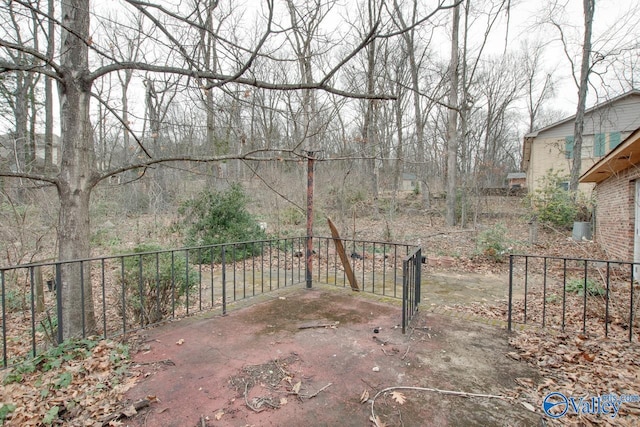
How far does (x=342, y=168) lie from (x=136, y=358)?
1004 centimetres

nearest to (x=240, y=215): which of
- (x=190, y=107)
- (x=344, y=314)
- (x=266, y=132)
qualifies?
(x=266, y=132)

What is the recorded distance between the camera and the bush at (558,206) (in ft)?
39.0

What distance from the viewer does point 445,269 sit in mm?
7914

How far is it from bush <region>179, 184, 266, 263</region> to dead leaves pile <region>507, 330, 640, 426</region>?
6.52m

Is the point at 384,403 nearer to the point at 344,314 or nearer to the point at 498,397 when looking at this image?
the point at 498,397

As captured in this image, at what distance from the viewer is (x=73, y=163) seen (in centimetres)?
351

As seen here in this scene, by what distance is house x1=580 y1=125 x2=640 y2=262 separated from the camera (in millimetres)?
6324

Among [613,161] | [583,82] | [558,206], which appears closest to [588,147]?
[583,82]

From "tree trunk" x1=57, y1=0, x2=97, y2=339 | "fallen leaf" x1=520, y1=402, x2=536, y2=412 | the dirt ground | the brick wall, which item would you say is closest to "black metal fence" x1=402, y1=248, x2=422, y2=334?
the dirt ground

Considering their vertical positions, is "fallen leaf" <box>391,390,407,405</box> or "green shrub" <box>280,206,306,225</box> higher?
"green shrub" <box>280,206,306,225</box>

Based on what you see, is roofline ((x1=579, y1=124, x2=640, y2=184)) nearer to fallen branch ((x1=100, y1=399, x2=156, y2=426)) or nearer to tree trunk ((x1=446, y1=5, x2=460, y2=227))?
tree trunk ((x1=446, y1=5, x2=460, y2=227))

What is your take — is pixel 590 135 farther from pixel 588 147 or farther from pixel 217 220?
pixel 217 220

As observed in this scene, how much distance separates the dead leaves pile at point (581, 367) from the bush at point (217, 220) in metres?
6.52

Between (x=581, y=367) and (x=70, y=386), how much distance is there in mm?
4377
